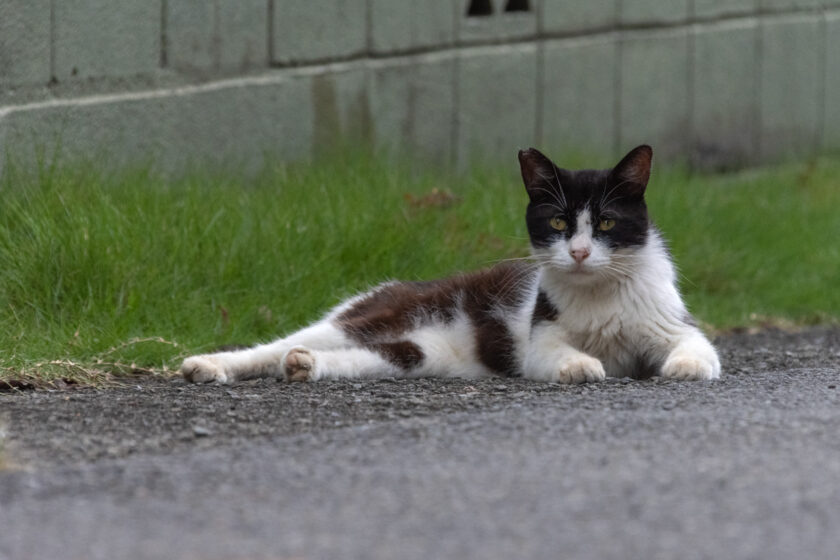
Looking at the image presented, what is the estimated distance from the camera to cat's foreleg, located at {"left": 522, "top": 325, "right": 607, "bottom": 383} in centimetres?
436

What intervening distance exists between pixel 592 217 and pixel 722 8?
6.78m

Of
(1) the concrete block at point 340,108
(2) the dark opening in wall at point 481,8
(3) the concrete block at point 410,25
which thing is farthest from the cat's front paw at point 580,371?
(2) the dark opening in wall at point 481,8

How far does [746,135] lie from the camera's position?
1088 centimetres

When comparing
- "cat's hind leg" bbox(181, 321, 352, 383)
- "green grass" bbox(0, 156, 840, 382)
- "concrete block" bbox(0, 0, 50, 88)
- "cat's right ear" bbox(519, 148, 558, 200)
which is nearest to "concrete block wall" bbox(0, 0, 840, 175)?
"concrete block" bbox(0, 0, 50, 88)

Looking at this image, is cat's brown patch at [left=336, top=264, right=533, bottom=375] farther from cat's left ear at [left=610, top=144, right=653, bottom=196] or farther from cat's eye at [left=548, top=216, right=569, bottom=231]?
cat's left ear at [left=610, top=144, right=653, bottom=196]

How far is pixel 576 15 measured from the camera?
927 cm

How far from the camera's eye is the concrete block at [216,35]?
679 cm

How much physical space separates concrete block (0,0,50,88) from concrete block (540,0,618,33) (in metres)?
4.03

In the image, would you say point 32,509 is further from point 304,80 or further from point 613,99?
point 613,99

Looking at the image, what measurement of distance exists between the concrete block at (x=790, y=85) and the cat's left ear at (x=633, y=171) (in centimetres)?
692

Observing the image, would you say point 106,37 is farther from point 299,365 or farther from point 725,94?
point 725,94

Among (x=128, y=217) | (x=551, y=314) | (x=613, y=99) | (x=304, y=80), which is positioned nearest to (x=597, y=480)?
(x=551, y=314)

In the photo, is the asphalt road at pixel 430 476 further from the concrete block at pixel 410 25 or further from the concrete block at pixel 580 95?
the concrete block at pixel 580 95

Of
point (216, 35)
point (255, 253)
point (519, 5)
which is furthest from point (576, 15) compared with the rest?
point (255, 253)
